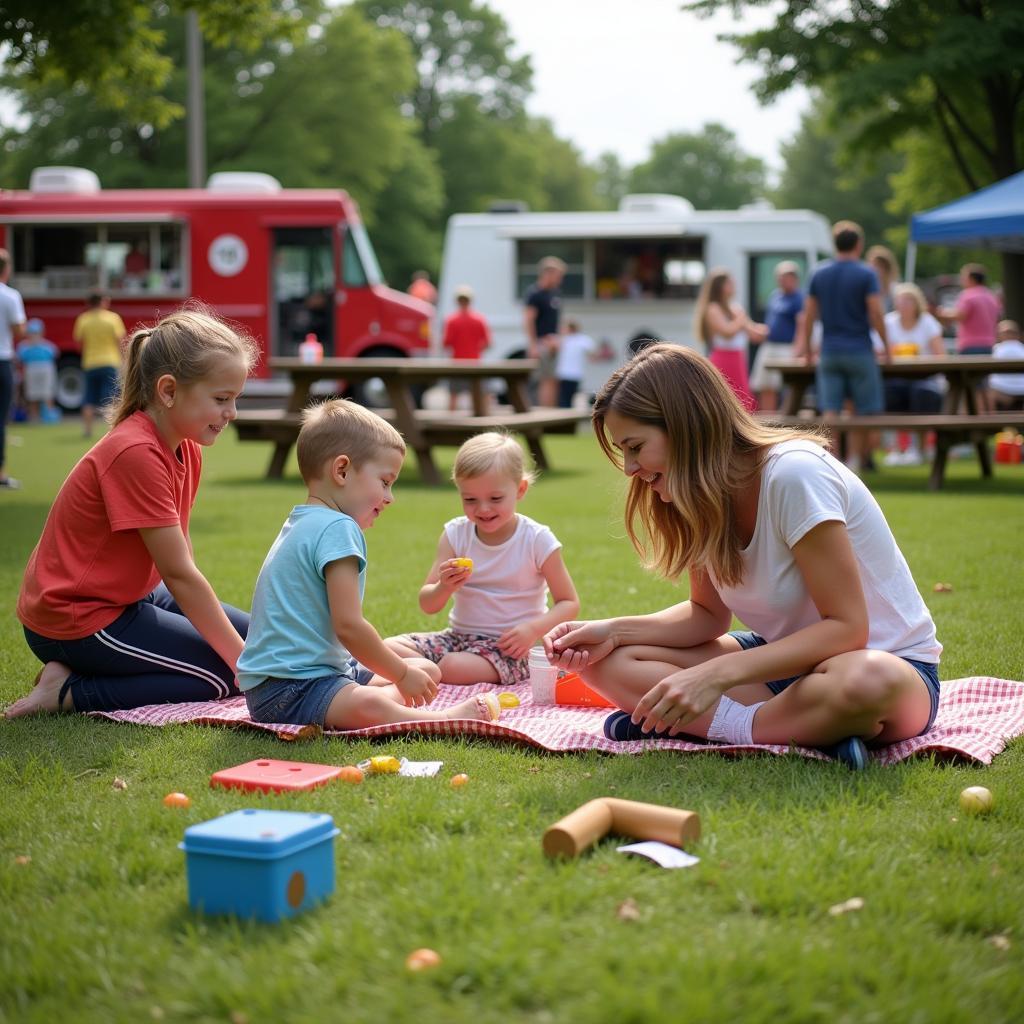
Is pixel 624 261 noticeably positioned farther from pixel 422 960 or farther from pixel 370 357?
pixel 422 960

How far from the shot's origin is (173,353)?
4305 mm

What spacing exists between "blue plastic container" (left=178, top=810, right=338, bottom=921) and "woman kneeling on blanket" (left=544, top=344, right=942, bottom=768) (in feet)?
3.80

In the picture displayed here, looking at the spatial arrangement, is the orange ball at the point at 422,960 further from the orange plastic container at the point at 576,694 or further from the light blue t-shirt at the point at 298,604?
the orange plastic container at the point at 576,694

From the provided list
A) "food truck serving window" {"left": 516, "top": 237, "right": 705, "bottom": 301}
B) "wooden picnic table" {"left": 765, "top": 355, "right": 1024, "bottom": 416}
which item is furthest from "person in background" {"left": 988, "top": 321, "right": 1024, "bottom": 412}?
"food truck serving window" {"left": 516, "top": 237, "right": 705, "bottom": 301}

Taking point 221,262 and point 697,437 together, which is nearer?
point 697,437

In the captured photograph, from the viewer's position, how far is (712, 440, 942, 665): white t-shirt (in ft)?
11.5

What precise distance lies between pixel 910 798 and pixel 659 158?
92.0 m

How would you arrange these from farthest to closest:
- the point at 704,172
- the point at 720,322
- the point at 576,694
A: the point at 704,172
the point at 720,322
the point at 576,694

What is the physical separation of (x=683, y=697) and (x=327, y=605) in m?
1.27

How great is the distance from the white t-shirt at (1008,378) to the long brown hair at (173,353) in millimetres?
11949

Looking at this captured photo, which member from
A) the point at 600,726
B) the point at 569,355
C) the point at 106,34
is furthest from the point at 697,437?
the point at 569,355

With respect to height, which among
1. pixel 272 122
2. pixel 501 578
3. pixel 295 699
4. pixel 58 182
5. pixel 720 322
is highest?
pixel 272 122

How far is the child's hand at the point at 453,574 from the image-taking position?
4.78m

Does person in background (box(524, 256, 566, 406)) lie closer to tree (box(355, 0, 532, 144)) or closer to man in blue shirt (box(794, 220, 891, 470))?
man in blue shirt (box(794, 220, 891, 470))
